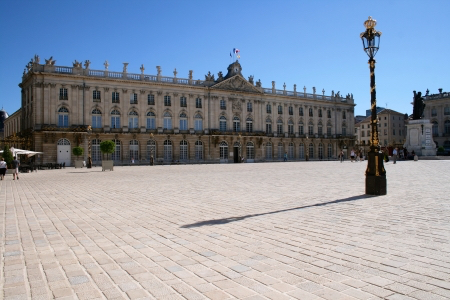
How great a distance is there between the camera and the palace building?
40.3 metres

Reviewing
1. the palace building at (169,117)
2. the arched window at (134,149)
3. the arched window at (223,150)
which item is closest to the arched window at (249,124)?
the palace building at (169,117)

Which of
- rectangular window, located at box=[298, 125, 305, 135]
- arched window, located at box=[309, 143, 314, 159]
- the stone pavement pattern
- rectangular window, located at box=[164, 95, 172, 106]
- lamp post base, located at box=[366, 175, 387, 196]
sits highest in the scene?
rectangular window, located at box=[164, 95, 172, 106]

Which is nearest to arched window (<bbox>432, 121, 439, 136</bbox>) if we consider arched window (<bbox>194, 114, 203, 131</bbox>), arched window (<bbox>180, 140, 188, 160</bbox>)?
arched window (<bbox>194, 114, 203, 131</bbox>)

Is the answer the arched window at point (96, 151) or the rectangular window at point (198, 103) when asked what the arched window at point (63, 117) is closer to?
the arched window at point (96, 151)

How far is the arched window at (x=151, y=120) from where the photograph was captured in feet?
150

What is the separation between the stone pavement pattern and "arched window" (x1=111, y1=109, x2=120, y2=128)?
119ft

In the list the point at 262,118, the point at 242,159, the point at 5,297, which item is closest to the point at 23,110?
the point at 242,159

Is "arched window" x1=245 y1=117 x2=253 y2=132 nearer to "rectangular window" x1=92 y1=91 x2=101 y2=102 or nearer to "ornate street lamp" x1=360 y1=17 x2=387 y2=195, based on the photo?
"rectangular window" x1=92 y1=91 x2=101 y2=102

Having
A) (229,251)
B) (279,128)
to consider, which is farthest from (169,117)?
(229,251)

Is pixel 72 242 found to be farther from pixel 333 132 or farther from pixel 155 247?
pixel 333 132

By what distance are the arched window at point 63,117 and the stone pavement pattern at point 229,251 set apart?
34.9 meters

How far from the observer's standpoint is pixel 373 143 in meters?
11.4

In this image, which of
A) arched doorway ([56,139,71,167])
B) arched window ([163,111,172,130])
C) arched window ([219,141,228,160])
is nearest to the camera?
arched doorway ([56,139,71,167])

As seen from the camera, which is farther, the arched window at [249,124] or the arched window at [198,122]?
the arched window at [249,124]
